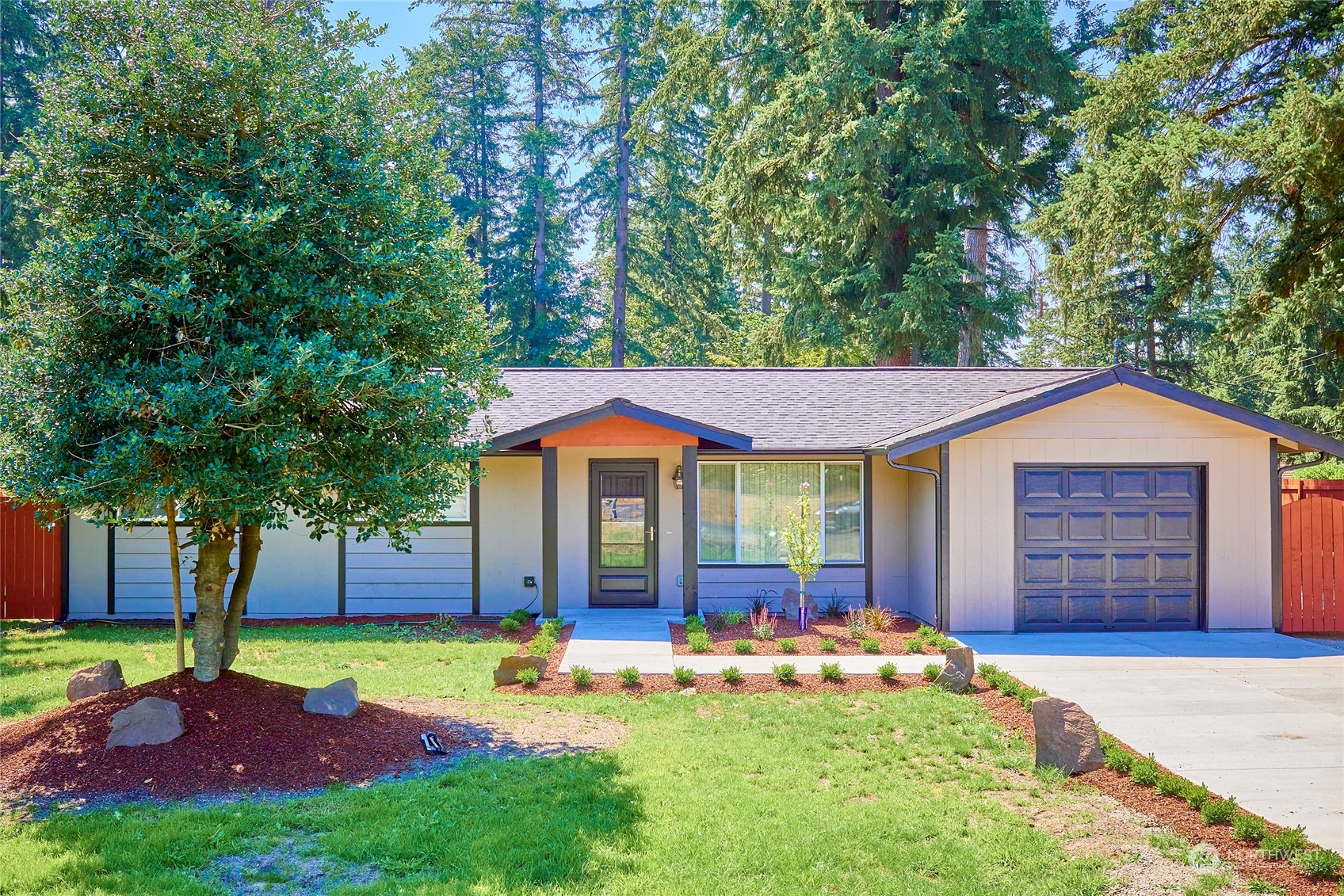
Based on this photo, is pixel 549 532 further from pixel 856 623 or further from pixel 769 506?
pixel 856 623

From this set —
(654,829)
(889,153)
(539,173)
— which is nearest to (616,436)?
(654,829)

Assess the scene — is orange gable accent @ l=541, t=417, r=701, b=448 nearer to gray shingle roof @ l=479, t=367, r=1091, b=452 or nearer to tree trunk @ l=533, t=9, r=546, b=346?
gray shingle roof @ l=479, t=367, r=1091, b=452

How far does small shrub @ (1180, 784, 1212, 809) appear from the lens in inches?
200

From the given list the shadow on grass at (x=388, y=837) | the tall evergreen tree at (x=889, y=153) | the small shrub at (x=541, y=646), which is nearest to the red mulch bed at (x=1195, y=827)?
the shadow on grass at (x=388, y=837)

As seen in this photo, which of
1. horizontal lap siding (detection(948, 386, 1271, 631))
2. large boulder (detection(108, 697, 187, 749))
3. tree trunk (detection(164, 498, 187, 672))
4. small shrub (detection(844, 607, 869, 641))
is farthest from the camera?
horizontal lap siding (detection(948, 386, 1271, 631))

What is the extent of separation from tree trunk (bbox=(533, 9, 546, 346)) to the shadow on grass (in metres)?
21.7

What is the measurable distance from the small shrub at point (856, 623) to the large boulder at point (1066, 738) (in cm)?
409

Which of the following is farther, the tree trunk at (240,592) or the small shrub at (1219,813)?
→ the tree trunk at (240,592)

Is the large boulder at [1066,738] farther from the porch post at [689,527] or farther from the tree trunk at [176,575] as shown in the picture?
the tree trunk at [176,575]

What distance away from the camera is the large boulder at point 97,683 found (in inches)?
274

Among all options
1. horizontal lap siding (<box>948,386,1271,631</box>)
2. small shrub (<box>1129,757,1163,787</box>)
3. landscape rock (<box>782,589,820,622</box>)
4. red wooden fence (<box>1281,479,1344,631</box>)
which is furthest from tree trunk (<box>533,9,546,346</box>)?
small shrub (<box>1129,757,1163,787</box>)

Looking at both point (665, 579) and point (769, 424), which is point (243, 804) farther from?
point (769, 424)

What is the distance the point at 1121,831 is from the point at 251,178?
6563 millimetres

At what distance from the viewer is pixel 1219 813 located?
16.0 feet
